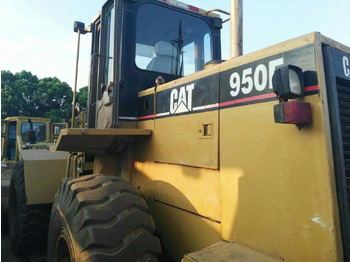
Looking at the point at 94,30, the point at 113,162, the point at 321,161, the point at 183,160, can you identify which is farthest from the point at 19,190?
the point at 321,161

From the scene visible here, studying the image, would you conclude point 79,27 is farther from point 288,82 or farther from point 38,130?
point 38,130

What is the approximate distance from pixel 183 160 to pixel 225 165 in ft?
1.66

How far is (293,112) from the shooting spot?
1.60m

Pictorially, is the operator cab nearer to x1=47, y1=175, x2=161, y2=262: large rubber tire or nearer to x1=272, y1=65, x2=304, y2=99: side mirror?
x1=47, y1=175, x2=161, y2=262: large rubber tire

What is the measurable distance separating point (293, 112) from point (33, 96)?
2307 cm

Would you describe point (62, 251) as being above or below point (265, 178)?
below

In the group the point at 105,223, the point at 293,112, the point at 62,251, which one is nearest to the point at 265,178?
the point at 293,112

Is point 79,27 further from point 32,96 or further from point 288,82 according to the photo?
point 32,96

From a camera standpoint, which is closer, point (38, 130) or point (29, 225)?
point (29, 225)

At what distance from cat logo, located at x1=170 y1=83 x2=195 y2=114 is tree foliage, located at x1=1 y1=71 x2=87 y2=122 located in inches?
769

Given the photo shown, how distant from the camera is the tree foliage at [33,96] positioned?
69.2 ft

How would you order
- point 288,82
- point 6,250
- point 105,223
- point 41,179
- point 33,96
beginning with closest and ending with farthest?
point 288,82 < point 105,223 < point 41,179 < point 6,250 < point 33,96

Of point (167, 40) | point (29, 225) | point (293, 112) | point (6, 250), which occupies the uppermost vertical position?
point (167, 40)

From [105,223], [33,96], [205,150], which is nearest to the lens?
[105,223]
